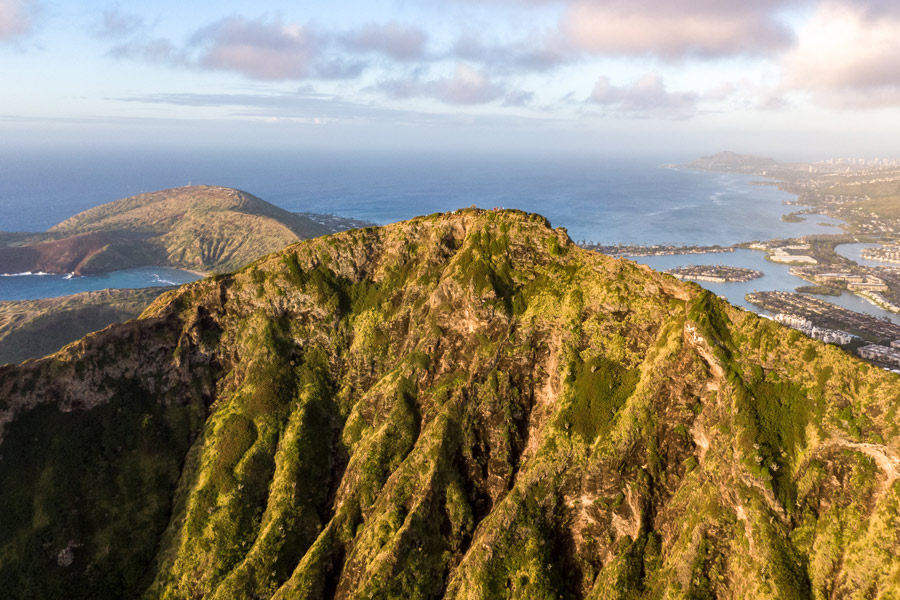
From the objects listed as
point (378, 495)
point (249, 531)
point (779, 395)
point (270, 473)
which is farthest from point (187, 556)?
point (779, 395)

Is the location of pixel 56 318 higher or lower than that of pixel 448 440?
lower

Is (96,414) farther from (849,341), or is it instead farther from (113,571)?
(849,341)

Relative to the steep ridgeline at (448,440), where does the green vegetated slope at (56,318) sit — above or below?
below

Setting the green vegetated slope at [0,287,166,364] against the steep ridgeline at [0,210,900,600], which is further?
the green vegetated slope at [0,287,166,364]

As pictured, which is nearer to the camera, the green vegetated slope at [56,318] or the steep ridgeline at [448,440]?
the steep ridgeline at [448,440]

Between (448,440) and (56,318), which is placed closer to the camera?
(448,440)
